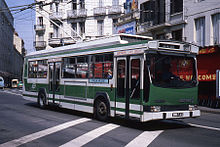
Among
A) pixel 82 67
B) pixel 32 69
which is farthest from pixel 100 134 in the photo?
pixel 32 69

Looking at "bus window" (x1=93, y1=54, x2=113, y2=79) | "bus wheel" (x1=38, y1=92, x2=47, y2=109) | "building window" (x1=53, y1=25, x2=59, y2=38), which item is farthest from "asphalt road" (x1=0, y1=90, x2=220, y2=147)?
"building window" (x1=53, y1=25, x2=59, y2=38)

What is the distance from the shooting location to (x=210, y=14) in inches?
829

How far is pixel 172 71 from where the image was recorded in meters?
9.95

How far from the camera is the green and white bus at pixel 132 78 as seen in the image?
9.59 m

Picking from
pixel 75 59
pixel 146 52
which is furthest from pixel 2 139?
pixel 75 59

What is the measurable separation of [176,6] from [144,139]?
18151 mm

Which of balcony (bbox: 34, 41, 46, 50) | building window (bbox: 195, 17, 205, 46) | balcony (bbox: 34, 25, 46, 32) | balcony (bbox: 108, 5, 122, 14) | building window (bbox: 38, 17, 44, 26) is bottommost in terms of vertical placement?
building window (bbox: 195, 17, 205, 46)

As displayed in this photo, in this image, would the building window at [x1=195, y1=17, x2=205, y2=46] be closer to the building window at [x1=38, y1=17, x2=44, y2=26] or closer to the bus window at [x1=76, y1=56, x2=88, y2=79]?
the bus window at [x1=76, y1=56, x2=88, y2=79]

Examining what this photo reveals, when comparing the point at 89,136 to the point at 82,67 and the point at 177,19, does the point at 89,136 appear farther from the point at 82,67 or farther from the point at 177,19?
the point at 177,19

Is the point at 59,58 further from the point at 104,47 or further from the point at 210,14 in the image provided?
the point at 210,14

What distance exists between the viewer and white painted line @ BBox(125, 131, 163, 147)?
7.72 metres

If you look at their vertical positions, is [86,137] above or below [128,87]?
below

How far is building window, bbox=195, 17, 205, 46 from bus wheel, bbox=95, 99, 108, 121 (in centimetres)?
1256

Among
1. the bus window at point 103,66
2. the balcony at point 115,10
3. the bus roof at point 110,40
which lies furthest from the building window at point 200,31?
the balcony at point 115,10
